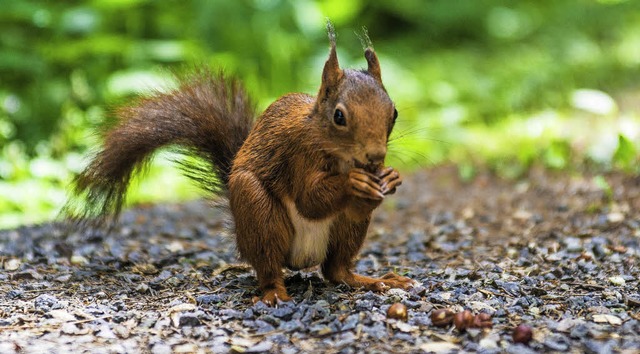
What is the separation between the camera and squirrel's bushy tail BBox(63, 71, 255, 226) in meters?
3.19

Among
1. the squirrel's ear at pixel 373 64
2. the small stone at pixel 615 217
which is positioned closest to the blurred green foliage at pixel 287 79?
the small stone at pixel 615 217

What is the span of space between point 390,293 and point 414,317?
0.96 ft

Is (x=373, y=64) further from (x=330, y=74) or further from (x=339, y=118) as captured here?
(x=339, y=118)

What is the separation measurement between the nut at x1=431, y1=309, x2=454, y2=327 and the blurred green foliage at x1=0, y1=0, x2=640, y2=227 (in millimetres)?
2179

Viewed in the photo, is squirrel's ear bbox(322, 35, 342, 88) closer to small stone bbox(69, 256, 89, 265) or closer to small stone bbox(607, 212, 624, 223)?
small stone bbox(69, 256, 89, 265)

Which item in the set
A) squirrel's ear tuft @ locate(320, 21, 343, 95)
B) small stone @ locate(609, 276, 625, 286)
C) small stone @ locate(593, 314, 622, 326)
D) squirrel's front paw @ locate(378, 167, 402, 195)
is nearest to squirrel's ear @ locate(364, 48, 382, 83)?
squirrel's ear tuft @ locate(320, 21, 343, 95)

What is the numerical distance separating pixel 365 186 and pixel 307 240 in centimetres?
46

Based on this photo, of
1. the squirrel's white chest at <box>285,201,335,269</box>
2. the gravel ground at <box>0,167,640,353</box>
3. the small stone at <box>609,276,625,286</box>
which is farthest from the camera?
the small stone at <box>609,276,625,286</box>

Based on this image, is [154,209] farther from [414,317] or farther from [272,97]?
[414,317]

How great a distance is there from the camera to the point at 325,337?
247cm

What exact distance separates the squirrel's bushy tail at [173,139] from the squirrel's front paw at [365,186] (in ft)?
2.70

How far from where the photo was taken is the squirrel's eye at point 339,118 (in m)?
2.57

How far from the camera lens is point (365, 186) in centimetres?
251

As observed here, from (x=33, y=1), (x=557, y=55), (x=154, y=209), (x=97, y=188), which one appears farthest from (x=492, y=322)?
(x=557, y=55)
